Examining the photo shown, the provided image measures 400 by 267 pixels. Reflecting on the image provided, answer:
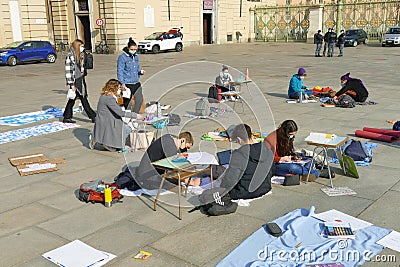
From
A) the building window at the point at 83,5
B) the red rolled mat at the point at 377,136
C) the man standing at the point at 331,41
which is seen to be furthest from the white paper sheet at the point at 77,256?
the building window at the point at 83,5

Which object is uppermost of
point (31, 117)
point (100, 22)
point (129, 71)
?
point (100, 22)

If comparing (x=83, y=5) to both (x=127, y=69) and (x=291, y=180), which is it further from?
(x=291, y=180)

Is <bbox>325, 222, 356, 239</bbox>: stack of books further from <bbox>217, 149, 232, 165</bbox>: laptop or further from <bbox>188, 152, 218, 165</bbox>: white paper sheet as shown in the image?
<bbox>217, 149, 232, 165</bbox>: laptop

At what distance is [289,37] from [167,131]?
38.2 metres

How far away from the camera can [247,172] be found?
18.3ft

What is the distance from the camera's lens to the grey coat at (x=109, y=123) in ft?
25.2

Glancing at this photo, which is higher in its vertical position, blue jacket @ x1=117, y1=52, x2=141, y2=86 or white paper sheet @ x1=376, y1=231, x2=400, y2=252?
blue jacket @ x1=117, y1=52, x2=141, y2=86

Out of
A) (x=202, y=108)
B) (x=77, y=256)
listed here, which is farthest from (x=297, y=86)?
(x=77, y=256)

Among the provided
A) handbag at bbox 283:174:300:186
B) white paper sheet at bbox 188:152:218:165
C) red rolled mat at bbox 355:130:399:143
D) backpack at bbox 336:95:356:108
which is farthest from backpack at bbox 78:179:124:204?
backpack at bbox 336:95:356:108

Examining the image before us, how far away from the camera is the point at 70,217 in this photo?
5.31 metres

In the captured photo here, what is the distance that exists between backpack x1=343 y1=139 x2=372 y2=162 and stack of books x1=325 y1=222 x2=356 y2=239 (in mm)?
2501

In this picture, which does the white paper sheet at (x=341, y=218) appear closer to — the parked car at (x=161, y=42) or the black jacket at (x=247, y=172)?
the black jacket at (x=247, y=172)

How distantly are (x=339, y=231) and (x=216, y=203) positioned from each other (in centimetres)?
143

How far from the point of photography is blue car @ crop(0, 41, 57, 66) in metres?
25.2
